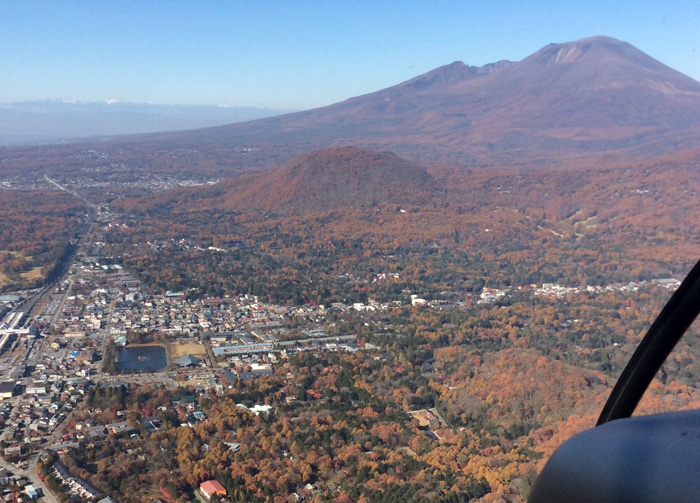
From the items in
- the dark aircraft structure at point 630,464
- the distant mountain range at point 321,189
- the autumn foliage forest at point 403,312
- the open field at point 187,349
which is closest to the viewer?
the dark aircraft structure at point 630,464

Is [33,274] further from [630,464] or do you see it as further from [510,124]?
[510,124]

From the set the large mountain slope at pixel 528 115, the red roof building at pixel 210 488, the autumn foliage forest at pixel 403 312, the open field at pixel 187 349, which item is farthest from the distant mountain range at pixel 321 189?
the red roof building at pixel 210 488

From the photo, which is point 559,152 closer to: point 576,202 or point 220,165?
point 576,202

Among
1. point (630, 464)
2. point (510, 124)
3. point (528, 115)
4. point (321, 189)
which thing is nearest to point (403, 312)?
point (630, 464)

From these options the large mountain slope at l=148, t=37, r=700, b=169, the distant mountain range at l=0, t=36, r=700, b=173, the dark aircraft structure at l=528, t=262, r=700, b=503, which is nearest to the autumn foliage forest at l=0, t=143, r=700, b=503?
the dark aircraft structure at l=528, t=262, r=700, b=503

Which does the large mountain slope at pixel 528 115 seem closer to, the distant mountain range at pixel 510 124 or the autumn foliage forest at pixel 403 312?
the distant mountain range at pixel 510 124

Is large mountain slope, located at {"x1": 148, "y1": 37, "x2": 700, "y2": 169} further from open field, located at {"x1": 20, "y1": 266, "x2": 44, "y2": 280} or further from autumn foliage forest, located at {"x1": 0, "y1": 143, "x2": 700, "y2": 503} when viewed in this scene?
open field, located at {"x1": 20, "y1": 266, "x2": 44, "y2": 280}
